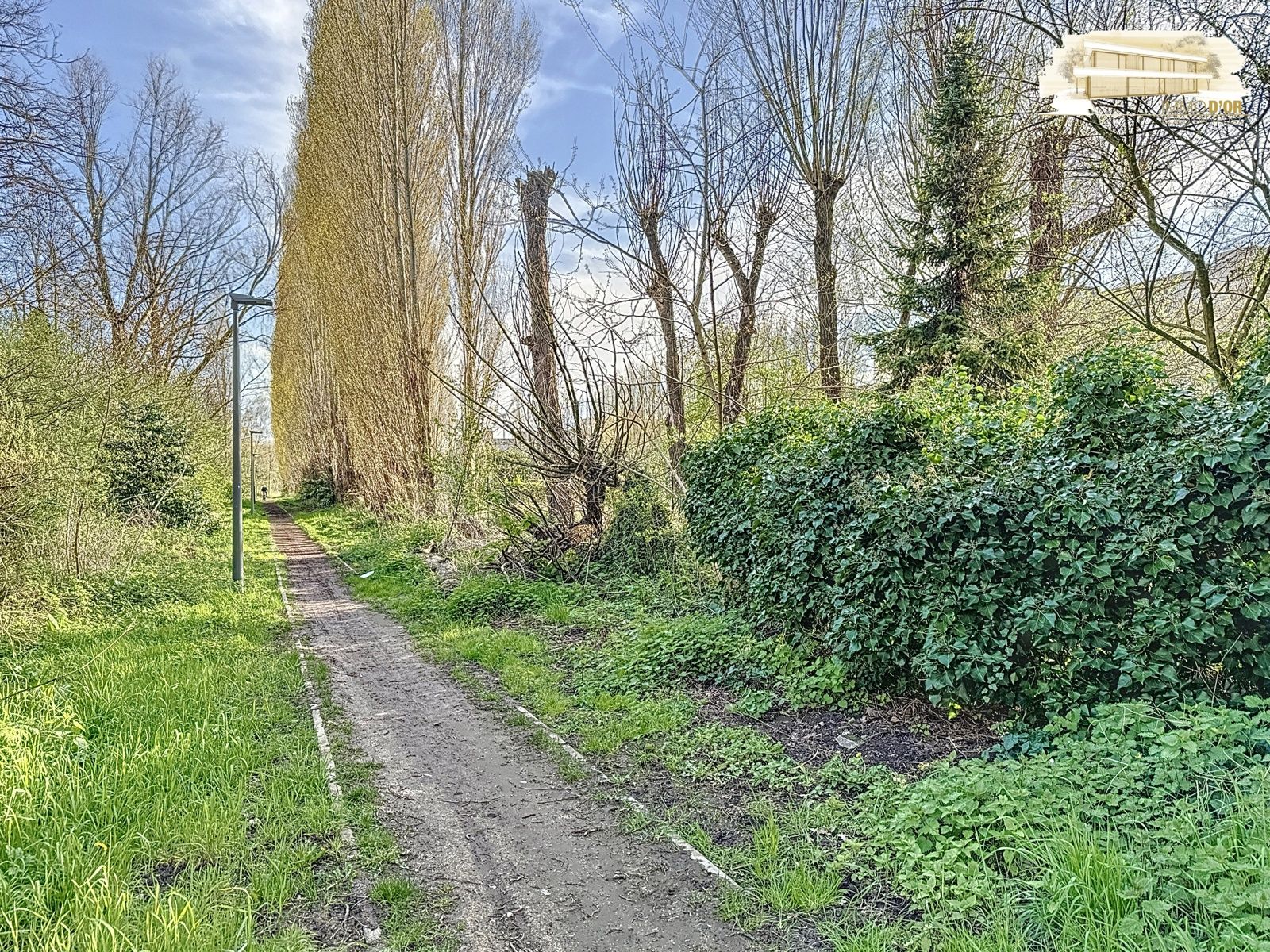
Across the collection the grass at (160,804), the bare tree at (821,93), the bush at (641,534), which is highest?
the bare tree at (821,93)

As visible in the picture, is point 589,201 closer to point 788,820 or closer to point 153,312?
point 788,820

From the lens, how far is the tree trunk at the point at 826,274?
9.41 metres

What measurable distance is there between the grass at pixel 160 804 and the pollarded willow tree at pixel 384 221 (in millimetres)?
9329

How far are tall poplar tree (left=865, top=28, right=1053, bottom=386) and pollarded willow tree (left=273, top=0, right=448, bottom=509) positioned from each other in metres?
9.76

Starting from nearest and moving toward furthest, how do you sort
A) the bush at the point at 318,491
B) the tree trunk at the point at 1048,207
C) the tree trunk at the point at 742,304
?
the tree trunk at the point at 1048,207, the tree trunk at the point at 742,304, the bush at the point at 318,491

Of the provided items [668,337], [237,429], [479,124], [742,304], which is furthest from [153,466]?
[742,304]

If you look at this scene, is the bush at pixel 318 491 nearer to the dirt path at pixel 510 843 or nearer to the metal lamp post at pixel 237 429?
the metal lamp post at pixel 237 429

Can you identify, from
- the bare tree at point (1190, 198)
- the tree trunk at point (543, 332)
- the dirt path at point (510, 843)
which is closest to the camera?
the dirt path at point (510, 843)

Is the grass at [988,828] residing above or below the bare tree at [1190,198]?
below

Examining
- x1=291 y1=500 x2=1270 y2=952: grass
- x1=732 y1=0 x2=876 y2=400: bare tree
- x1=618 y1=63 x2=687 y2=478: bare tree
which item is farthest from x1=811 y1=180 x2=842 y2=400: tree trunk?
x1=291 y1=500 x2=1270 y2=952: grass

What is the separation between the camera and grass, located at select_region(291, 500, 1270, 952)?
89.0 inches

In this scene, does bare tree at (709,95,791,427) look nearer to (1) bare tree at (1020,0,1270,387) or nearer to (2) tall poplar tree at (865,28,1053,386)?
(2) tall poplar tree at (865,28,1053,386)

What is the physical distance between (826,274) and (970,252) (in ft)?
6.38

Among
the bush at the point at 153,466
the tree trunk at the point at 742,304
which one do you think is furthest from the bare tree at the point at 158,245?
the tree trunk at the point at 742,304
